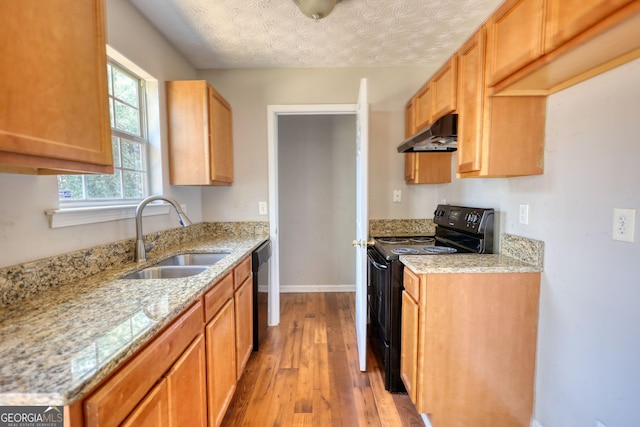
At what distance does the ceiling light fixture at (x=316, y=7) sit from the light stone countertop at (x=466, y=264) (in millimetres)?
1572

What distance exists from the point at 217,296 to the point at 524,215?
1.71 metres

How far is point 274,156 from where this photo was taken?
262 centimetres

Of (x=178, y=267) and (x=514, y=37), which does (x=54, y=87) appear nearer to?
(x=178, y=267)

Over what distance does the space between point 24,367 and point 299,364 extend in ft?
5.67

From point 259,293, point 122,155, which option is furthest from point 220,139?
point 259,293

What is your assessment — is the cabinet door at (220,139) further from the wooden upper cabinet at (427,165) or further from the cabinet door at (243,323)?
the wooden upper cabinet at (427,165)

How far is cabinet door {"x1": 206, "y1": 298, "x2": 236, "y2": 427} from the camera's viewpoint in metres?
1.27

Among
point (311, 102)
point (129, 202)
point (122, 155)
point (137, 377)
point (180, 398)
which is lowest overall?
point (180, 398)

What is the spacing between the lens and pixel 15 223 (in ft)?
3.31

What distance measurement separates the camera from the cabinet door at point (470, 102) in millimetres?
1417

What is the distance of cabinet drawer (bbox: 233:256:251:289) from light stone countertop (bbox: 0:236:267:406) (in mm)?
391

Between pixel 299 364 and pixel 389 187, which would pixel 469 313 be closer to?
pixel 299 364

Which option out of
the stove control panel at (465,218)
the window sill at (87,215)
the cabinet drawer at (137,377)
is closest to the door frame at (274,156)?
the window sill at (87,215)

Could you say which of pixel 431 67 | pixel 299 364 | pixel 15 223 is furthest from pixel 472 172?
pixel 15 223
